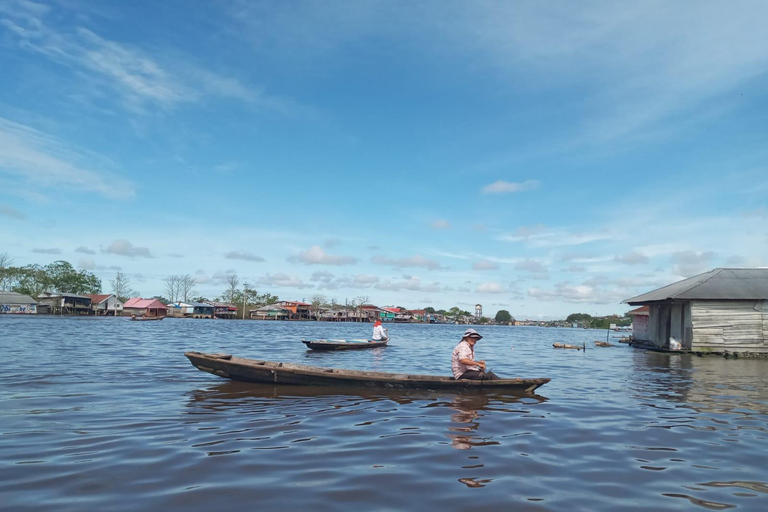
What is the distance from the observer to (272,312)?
96938 millimetres

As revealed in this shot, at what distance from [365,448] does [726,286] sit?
2349 cm

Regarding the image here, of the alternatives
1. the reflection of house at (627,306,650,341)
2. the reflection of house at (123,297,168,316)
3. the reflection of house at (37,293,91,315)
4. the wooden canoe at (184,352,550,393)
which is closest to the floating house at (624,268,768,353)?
the reflection of house at (627,306,650,341)

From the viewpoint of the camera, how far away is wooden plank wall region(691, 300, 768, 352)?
22.3 m

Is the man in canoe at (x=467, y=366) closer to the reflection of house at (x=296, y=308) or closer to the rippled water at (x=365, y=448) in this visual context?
the rippled water at (x=365, y=448)

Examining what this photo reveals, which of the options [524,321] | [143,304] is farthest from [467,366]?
[524,321]

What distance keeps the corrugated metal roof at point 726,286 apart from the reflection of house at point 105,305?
7976cm

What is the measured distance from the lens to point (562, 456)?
625 cm

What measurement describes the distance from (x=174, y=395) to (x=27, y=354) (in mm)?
10349

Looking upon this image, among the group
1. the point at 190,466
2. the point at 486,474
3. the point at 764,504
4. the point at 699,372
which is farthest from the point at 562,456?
the point at 699,372

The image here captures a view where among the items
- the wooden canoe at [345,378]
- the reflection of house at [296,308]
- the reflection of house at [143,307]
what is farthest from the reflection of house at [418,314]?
the wooden canoe at [345,378]

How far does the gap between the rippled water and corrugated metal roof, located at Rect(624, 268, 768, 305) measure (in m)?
11.9

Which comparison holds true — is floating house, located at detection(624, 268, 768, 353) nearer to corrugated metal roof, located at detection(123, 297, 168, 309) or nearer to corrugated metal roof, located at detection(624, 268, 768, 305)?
corrugated metal roof, located at detection(624, 268, 768, 305)

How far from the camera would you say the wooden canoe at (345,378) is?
10336mm

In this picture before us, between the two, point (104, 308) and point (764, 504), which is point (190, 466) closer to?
point (764, 504)
